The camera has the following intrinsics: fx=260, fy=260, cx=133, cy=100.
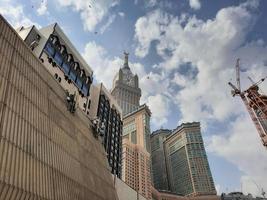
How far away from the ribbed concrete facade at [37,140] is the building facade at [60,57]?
91.5 ft

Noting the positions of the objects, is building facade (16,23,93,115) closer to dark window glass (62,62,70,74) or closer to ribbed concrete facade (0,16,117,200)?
dark window glass (62,62,70,74)

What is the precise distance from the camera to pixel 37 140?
74.7 ft

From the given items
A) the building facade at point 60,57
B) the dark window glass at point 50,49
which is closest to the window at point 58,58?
the building facade at point 60,57

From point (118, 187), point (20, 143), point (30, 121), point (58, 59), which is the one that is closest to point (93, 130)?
point (118, 187)

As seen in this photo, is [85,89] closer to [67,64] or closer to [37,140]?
[67,64]

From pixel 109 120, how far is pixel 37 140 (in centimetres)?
8822

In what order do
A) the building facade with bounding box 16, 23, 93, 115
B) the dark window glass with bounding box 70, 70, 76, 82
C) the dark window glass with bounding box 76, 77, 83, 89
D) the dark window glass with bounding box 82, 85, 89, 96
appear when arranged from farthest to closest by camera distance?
the dark window glass with bounding box 82, 85, 89, 96, the dark window glass with bounding box 76, 77, 83, 89, the dark window glass with bounding box 70, 70, 76, 82, the building facade with bounding box 16, 23, 93, 115

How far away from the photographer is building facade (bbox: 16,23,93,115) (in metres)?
62.2

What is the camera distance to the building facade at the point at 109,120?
99.9 metres

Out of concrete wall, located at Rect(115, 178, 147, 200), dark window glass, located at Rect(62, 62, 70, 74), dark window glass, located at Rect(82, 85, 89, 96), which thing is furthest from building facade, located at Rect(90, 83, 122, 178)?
concrete wall, located at Rect(115, 178, 147, 200)

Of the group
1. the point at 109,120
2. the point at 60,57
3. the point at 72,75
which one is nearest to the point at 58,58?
the point at 60,57

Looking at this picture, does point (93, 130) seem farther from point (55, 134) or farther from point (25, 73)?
point (25, 73)

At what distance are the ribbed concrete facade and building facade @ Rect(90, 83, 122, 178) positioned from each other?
6310cm

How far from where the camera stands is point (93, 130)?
42812 mm
